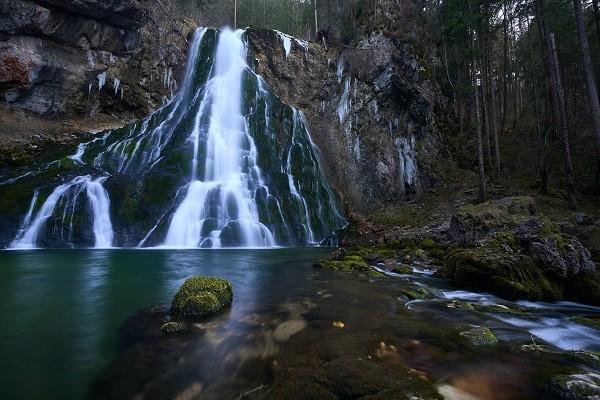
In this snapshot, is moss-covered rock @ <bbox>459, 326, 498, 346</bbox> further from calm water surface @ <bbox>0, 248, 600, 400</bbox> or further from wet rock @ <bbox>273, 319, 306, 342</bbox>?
wet rock @ <bbox>273, 319, 306, 342</bbox>

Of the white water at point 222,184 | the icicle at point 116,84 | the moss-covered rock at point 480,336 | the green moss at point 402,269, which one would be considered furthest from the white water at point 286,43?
the moss-covered rock at point 480,336

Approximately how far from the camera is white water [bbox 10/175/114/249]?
1584 centimetres

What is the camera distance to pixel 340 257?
13.0 meters

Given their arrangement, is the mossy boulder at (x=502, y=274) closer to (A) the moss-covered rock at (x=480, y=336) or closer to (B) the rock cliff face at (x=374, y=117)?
(A) the moss-covered rock at (x=480, y=336)

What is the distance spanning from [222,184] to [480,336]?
17356mm

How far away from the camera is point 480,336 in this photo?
206 inches

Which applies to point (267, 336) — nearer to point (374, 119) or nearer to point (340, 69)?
point (374, 119)

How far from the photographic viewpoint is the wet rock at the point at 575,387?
3529 millimetres

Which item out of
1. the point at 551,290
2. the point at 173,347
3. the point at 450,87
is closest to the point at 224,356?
the point at 173,347

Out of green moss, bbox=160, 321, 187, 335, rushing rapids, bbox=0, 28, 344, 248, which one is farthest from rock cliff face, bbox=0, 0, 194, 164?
green moss, bbox=160, 321, 187, 335

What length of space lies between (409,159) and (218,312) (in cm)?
2337

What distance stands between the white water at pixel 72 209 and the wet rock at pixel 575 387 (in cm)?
1748

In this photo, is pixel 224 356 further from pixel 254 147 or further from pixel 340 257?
pixel 254 147

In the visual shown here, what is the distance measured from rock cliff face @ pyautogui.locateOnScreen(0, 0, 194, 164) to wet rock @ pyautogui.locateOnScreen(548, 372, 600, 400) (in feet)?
79.0
